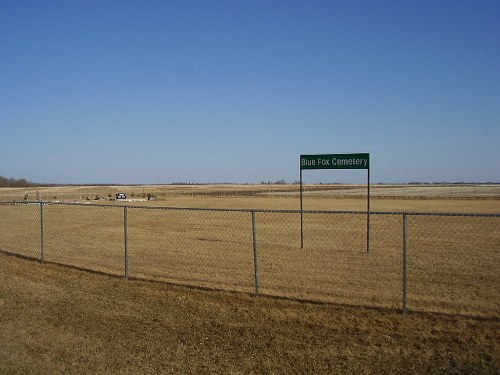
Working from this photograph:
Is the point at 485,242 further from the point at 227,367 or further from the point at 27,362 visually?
the point at 27,362

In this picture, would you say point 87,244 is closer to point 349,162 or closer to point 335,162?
point 335,162

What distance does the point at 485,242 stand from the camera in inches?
586

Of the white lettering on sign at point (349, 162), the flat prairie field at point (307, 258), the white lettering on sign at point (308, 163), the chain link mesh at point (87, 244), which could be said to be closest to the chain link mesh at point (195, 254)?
the flat prairie field at point (307, 258)

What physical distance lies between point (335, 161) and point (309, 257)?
4.05 m

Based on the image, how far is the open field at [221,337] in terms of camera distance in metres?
5.11

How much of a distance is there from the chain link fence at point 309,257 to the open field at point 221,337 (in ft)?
2.61

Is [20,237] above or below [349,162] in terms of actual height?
below

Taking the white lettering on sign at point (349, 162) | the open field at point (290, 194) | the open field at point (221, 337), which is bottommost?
the open field at point (290, 194)

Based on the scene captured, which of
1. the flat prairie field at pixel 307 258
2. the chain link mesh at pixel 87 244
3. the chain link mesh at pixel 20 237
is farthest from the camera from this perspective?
the chain link mesh at pixel 20 237

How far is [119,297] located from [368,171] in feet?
31.4

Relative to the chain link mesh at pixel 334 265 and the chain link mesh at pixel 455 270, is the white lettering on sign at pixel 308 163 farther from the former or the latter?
the chain link mesh at pixel 455 270

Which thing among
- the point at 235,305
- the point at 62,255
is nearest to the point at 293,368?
the point at 235,305

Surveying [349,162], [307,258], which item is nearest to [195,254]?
[307,258]

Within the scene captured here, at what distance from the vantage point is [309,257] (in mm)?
12664
